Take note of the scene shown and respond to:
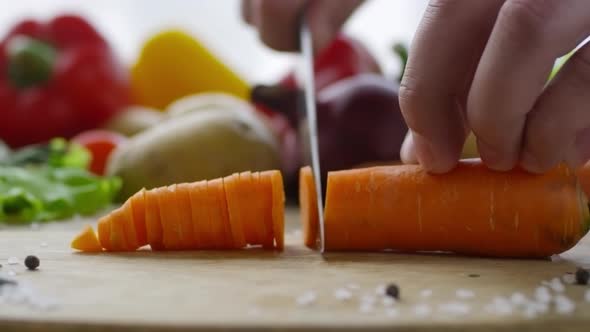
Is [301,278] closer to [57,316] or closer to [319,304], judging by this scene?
[319,304]

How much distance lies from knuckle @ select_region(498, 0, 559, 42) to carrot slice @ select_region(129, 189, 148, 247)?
566mm

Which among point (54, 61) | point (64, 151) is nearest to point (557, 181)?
point (64, 151)

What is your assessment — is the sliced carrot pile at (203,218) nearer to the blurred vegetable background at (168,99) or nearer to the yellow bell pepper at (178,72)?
the blurred vegetable background at (168,99)

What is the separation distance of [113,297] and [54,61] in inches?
81.1

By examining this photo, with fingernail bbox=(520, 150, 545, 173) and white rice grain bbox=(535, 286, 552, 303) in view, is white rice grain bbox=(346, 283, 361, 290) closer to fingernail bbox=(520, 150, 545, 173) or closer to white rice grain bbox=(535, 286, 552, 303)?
white rice grain bbox=(535, 286, 552, 303)

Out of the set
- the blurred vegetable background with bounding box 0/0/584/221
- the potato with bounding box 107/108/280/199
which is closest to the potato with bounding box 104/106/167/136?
the blurred vegetable background with bounding box 0/0/584/221

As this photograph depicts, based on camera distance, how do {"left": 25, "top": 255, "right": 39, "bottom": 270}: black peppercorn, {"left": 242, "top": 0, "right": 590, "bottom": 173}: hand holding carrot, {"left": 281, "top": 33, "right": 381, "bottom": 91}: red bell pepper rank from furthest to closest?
{"left": 281, "top": 33, "right": 381, "bottom": 91}: red bell pepper → {"left": 25, "top": 255, "right": 39, "bottom": 270}: black peppercorn → {"left": 242, "top": 0, "right": 590, "bottom": 173}: hand holding carrot

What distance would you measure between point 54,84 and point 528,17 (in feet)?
6.87

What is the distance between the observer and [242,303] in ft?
2.66

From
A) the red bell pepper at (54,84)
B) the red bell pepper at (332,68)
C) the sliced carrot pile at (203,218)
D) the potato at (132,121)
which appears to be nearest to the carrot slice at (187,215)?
the sliced carrot pile at (203,218)

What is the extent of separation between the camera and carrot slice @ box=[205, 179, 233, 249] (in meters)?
1.14

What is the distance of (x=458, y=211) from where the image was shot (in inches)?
43.3

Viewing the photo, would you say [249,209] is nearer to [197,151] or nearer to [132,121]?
[197,151]

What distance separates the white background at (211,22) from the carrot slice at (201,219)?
7.02 feet
